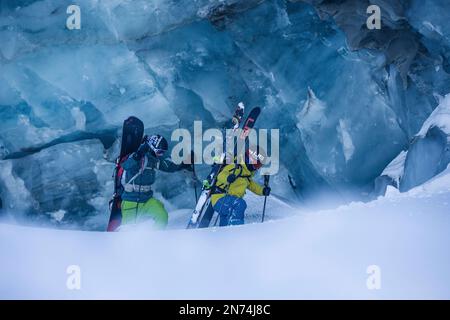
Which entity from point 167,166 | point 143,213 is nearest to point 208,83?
point 167,166

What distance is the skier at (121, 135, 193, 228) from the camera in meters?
4.57

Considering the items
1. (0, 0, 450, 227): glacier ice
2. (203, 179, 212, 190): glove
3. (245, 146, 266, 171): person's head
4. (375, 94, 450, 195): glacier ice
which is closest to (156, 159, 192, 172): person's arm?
(0, 0, 450, 227): glacier ice

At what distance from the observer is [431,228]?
3549mm

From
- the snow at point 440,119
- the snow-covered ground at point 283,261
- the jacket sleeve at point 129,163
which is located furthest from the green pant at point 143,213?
the snow at point 440,119

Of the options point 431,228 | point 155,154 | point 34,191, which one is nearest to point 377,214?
point 431,228

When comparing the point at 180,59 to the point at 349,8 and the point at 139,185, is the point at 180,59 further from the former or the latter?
the point at 349,8

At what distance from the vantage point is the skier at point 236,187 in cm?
457

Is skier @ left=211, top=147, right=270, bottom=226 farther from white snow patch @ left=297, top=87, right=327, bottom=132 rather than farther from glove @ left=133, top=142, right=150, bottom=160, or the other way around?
glove @ left=133, top=142, right=150, bottom=160

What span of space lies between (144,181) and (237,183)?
0.75 m

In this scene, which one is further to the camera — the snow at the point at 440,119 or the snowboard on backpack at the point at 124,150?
the snowboard on backpack at the point at 124,150

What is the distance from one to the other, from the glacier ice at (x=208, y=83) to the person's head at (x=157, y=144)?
0.13 meters

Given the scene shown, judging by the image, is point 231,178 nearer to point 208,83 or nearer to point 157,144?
point 157,144

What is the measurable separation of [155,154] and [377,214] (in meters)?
1.86

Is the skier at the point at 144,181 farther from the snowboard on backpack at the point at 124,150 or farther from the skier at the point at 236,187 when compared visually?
the skier at the point at 236,187
